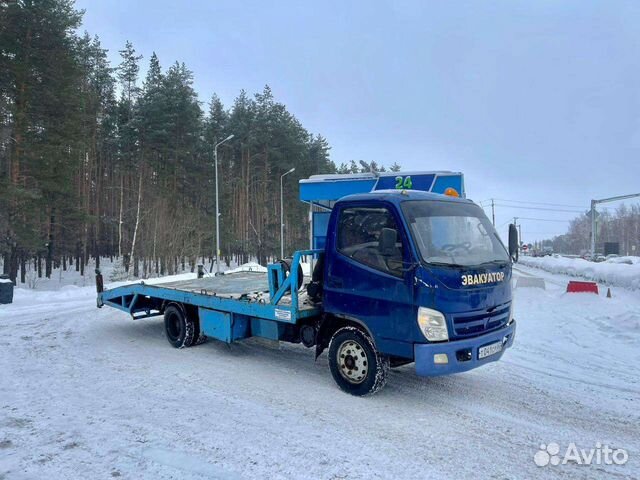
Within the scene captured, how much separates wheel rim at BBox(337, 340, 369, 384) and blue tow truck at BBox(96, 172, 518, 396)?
0.01m

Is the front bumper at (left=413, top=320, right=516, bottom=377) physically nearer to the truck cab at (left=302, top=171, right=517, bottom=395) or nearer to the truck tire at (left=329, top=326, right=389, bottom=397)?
the truck cab at (left=302, top=171, right=517, bottom=395)

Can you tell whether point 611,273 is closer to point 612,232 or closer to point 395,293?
point 395,293

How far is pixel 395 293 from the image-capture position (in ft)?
16.3

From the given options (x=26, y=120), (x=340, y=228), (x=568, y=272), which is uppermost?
(x=26, y=120)

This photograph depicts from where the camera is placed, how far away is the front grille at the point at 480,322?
482 cm

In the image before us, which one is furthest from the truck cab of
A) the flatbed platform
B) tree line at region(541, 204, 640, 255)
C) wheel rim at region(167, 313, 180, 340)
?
tree line at region(541, 204, 640, 255)

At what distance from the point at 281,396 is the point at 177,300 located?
344 centimetres

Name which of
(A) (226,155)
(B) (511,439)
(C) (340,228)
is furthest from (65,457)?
(A) (226,155)

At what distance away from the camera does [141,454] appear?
3.87 m

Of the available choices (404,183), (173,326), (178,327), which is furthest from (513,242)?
(173,326)

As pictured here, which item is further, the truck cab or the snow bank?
the snow bank

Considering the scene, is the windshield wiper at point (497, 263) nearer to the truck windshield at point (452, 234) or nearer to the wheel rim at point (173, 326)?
the truck windshield at point (452, 234)

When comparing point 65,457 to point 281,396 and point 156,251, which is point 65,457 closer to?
point 281,396

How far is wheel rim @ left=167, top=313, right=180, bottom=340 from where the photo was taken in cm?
809
